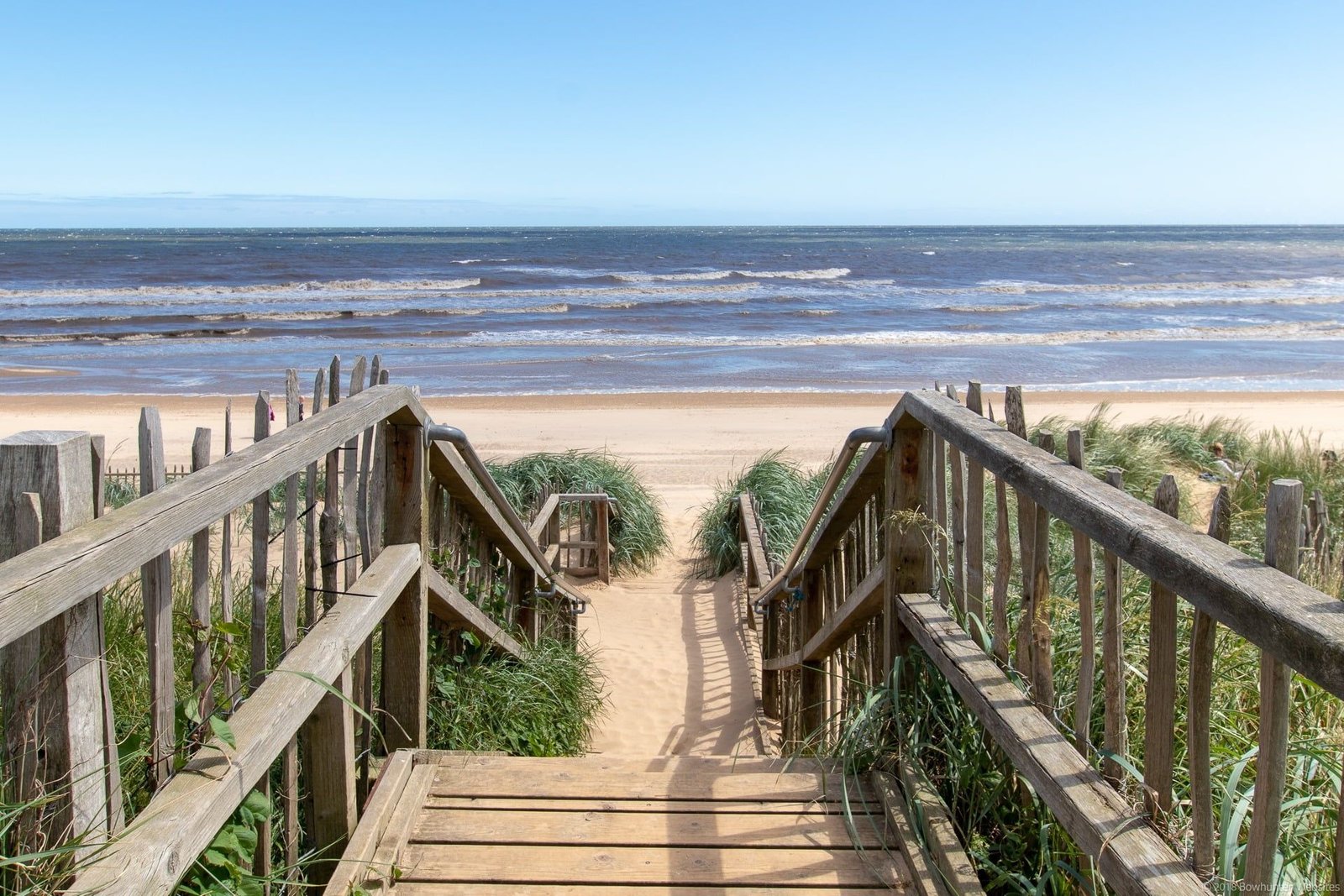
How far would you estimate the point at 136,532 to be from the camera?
1656mm

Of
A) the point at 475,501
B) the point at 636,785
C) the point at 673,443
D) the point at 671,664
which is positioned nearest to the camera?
the point at 636,785

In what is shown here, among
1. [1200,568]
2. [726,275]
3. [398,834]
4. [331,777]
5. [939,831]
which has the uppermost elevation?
[726,275]

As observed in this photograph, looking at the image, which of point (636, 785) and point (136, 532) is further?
point (636, 785)

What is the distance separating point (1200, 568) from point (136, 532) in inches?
65.1

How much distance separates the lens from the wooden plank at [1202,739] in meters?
1.84

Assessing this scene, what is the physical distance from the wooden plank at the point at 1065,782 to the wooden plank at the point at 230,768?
1564mm

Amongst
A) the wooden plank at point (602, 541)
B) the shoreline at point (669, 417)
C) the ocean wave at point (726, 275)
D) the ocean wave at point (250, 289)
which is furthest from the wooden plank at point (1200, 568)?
the ocean wave at point (726, 275)

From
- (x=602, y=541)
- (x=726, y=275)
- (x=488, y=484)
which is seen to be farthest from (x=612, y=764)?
(x=726, y=275)

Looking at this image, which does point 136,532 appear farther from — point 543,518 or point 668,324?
point 668,324

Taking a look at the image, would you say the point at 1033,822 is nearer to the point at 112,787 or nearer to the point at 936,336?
the point at 112,787

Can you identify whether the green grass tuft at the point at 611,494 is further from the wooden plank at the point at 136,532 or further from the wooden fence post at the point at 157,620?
the wooden fence post at the point at 157,620

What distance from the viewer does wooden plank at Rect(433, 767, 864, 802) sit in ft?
10.9

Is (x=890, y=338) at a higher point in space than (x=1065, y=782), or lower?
higher

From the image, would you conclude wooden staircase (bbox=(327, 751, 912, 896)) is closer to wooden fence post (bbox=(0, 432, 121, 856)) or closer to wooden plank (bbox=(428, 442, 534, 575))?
wooden plank (bbox=(428, 442, 534, 575))
